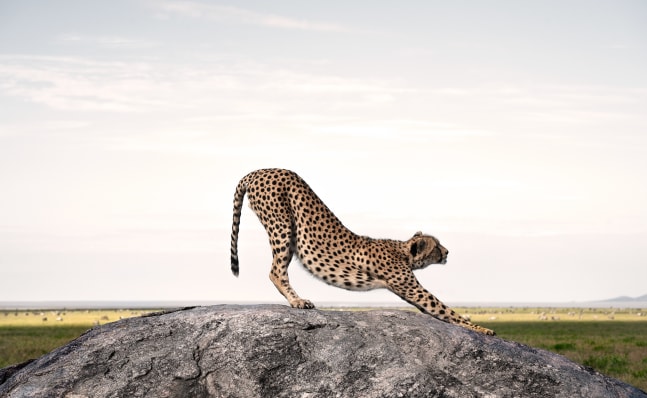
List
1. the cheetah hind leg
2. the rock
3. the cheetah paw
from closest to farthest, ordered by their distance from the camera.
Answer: the rock, the cheetah paw, the cheetah hind leg

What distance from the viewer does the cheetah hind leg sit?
1014 centimetres

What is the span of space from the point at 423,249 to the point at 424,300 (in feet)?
3.90

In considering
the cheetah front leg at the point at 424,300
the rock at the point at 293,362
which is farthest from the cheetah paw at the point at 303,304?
the cheetah front leg at the point at 424,300

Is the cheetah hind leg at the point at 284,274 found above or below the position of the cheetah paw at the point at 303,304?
above

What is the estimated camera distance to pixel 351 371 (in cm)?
830

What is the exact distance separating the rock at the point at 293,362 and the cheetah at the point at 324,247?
1380 millimetres

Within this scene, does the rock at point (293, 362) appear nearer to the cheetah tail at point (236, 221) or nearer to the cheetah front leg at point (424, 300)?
the cheetah front leg at point (424, 300)

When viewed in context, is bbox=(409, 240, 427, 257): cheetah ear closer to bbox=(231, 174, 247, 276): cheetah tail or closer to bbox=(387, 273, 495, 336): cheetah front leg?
bbox=(387, 273, 495, 336): cheetah front leg

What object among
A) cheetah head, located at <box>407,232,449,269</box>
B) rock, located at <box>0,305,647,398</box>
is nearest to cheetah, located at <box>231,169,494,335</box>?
cheetah head, located at <box>407,232,449,269</box>

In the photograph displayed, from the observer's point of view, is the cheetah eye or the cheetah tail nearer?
the cheetah eye

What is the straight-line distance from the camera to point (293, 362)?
8336 millimetres

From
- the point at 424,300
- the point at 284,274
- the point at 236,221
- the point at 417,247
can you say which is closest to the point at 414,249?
the point at 417,247

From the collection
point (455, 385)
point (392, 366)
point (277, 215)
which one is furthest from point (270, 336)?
point (277, 215)

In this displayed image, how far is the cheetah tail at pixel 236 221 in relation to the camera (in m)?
11.5
